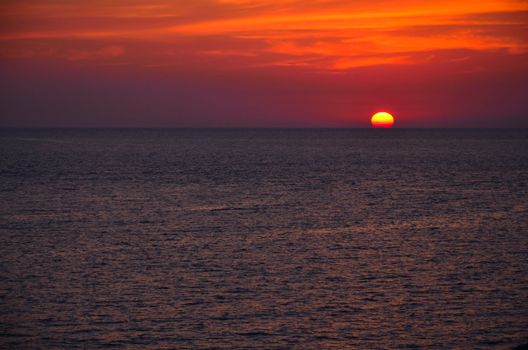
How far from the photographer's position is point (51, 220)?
61.4 metres

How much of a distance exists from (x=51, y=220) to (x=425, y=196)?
1750 inches

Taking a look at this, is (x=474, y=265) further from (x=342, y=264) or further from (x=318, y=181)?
(x=318, y=181)

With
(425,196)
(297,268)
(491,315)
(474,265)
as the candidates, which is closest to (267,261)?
(297,268)

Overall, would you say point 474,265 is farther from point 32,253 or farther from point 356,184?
point 356,184

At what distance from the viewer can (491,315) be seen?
107ft

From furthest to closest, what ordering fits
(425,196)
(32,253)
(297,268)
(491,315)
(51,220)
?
(425,196) → (51,220) → (32,253) → (297,268) → (491,315)

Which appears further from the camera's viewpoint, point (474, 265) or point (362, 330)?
point (474, 265)

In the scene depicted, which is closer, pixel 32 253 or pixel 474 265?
pixel 474 265

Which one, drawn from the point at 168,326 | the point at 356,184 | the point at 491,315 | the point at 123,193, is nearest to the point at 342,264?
the point at 491,315

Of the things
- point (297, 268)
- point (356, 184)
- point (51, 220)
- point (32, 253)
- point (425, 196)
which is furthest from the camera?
point (356, 184)

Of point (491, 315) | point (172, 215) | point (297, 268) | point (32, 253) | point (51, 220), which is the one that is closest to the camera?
point (491, 315)

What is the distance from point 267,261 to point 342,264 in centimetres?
485

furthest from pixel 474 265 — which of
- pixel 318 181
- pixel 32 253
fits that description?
pixel 318 181

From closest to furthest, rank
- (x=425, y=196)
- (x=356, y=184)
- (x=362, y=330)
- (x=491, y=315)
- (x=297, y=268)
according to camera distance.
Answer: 1. (x=362, y=330)
2. (x=491, y=315)
3. (x=297, y=268)
4. (x=425, y=196)
5. (x=356, y=184)
